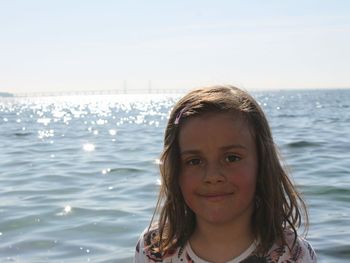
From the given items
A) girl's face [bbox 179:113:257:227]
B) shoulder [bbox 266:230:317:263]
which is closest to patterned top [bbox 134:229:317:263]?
shoulder [bbox 266:230:317:263]

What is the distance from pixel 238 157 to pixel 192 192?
0.78 ft

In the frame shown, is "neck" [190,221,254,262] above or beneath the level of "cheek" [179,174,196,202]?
beneath

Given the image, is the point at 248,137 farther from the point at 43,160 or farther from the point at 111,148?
the point at 111,148

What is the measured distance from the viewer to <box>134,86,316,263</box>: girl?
267 cm

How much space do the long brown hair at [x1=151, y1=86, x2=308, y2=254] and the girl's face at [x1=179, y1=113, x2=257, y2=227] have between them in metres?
0.04

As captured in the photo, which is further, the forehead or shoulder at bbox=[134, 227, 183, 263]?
shoulder at bbox=[134, 227, 183, 263]

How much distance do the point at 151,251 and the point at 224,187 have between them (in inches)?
17.8

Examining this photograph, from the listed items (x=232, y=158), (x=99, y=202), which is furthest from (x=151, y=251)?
(x=99, y=202)

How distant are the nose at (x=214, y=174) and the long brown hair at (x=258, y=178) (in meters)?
0.18

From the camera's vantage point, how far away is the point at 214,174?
2.64 metres

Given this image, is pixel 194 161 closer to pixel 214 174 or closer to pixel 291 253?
pixel 214 174

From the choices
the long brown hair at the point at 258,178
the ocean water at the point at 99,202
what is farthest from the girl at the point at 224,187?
the ocean water at the point at 99,202

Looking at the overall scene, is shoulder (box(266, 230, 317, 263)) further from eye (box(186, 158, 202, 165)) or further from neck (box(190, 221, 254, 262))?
eye (box(186, 158, 202, 165))

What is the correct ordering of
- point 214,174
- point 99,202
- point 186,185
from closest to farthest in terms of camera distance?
point 214,174 < point 186,185 < point 99,202
